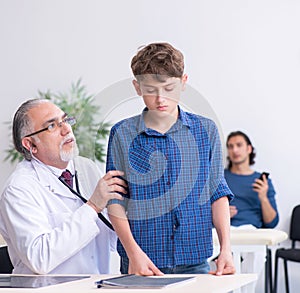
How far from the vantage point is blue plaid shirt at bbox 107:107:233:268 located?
216cm

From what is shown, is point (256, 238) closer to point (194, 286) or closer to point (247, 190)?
point (194, 286)

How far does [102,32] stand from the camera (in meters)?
5.76

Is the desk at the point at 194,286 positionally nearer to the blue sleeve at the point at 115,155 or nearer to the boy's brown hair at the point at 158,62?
the blue sleeve at the point at 115,155

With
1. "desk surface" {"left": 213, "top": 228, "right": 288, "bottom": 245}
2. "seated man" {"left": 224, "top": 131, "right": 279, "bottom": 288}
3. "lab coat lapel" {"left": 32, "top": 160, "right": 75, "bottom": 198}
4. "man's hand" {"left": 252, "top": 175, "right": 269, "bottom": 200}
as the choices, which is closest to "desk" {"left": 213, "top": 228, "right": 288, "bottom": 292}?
"desk surface" {"left": 213, "top": 228, "right": 288, "bottom": 245}

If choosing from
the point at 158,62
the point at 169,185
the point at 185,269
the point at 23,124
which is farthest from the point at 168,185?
the point at 23,124

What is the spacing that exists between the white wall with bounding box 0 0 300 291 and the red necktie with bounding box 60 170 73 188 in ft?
10.5

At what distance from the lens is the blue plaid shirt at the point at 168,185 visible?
216 cm

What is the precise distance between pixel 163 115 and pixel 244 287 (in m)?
0.54

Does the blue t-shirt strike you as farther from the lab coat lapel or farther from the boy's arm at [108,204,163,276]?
the boy's arm at [108,204,163,276]

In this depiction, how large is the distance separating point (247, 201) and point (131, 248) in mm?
3439

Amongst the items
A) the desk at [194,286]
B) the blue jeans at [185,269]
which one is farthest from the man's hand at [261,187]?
the desk at [194,286]

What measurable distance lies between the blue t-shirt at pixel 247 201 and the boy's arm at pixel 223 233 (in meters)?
3.22

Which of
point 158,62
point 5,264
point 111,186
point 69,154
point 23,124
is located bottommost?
point 5,264

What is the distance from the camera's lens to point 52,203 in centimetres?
239
